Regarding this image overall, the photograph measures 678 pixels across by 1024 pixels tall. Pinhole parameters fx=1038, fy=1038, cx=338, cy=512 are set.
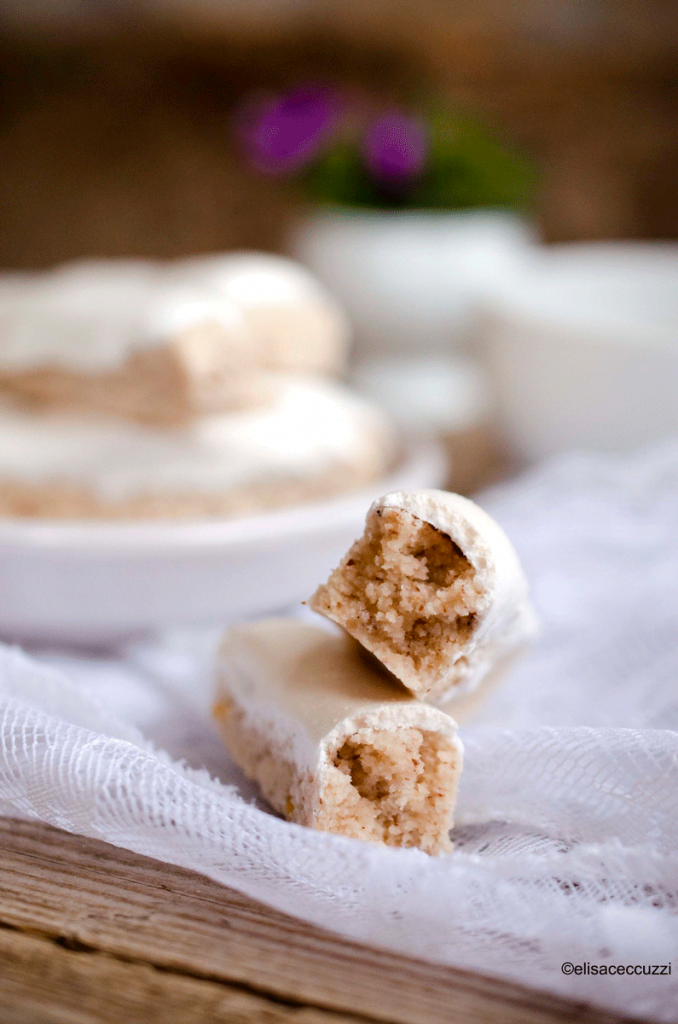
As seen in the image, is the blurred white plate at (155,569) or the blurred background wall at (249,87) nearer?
the blurred white plate at (155,569)

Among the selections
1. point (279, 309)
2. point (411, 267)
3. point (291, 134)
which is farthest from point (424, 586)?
point (291, 134)

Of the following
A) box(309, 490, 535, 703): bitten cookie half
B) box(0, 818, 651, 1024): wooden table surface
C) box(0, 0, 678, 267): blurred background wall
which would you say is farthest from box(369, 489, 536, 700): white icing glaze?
box(0, 0, 678, 267): blurred background wall

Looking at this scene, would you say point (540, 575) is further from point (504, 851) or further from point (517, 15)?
point (517, 15)

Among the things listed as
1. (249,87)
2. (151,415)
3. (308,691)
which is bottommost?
(308,691)

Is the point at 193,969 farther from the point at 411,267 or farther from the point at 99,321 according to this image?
the point at 411,267

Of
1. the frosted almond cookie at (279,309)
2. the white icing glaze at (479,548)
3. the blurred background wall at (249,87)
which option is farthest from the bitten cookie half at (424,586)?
the blurred background wall at (249,87)

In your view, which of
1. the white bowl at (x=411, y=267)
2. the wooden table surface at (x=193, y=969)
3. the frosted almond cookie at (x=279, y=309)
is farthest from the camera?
the white bowl at (x=411, y=267)

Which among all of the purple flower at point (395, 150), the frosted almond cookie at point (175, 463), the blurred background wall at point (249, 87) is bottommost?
the frosted almond cookie at point (175, 463)

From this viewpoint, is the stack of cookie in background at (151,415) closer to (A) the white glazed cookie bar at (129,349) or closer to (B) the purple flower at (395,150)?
(A) the white glazed cookie bar at (129,349)
